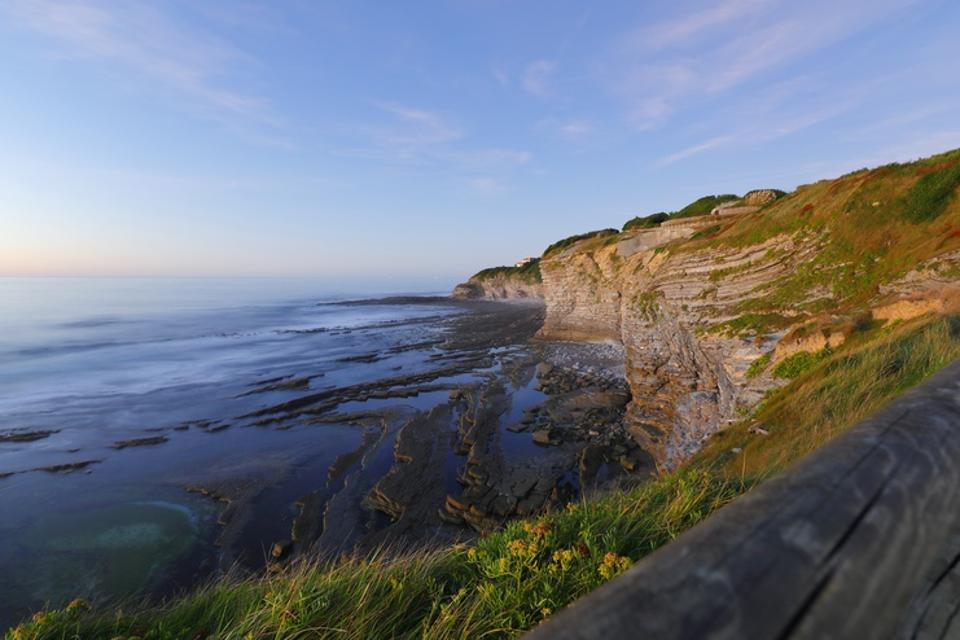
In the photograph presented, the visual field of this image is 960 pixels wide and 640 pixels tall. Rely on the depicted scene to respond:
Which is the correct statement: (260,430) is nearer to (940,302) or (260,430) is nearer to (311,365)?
(311,365)

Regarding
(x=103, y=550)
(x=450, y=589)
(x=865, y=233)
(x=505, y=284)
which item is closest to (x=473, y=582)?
(x=450, y=589)

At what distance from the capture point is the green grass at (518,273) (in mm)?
101562

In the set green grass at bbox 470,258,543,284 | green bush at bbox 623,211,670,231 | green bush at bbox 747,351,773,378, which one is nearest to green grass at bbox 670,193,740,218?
green bush at bbox 623,211,670,231

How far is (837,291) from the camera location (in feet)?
42.2

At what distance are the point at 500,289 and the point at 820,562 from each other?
113555 mm

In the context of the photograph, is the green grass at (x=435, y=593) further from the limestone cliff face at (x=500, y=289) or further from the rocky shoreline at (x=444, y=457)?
the limestone cliff face at (x=500, y=289)

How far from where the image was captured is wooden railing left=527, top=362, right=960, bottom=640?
2.69 feet

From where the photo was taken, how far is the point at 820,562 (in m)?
0.93

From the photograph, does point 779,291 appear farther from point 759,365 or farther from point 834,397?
point 834,397

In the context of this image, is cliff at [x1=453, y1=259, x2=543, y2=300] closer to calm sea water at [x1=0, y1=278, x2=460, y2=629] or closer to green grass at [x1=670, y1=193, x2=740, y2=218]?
green grass at [x1=670, y1=193, x2=740, y2=218]

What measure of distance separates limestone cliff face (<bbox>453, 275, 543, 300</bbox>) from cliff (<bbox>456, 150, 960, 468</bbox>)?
7848cm

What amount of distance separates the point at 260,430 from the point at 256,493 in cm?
721

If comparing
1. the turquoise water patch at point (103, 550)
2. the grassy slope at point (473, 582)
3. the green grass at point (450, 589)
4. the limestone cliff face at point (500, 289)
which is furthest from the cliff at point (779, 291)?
the limestone cliff face at point (500, 289)

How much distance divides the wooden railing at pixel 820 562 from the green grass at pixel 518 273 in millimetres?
95498
